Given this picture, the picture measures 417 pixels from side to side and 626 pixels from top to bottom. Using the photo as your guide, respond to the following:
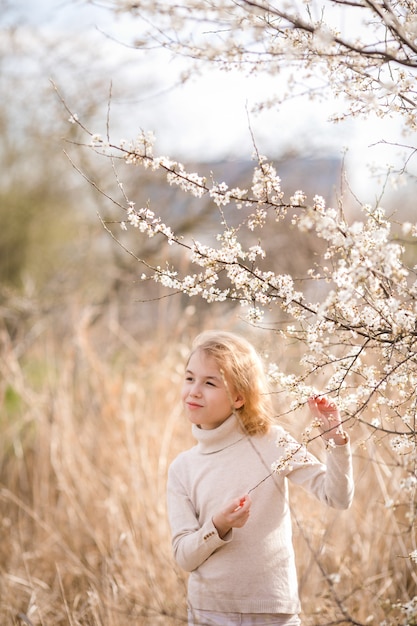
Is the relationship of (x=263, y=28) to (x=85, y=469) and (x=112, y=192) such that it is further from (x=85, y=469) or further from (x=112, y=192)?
(x=112, y=192)

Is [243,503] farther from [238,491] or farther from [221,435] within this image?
[221,435]

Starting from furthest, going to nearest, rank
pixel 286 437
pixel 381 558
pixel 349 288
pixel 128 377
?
1. pixel 128 377
2. pixel 381 558
3. pixel 286 437
4. pixel 349 288

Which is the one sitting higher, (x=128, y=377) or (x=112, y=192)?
(x=112, y=192)

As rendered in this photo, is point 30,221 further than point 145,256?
Yes

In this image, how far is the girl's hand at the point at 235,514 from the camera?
1.74m

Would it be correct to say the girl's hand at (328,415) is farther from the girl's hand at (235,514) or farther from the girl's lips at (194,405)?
the girl's lips at (194,405)

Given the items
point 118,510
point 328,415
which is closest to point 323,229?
point 328,415

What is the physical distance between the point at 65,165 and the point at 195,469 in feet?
26.0

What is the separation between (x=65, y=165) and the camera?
31.0ft

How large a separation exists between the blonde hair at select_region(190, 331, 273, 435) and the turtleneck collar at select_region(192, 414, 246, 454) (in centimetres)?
2

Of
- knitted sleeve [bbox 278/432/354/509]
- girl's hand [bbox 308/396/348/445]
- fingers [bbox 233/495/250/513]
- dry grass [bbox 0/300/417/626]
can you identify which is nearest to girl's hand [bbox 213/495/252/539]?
fingers [bbox 233/495/250/513]

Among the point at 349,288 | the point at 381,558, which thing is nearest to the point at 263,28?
the point at 349,288

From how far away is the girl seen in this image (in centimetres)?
181

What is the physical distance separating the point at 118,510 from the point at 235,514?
187cm
